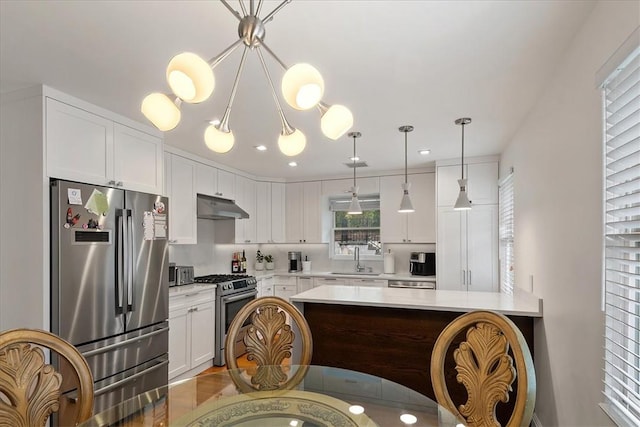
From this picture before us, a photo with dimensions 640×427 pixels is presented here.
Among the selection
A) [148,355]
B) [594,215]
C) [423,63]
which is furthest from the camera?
[148,355]

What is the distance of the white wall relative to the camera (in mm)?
1539

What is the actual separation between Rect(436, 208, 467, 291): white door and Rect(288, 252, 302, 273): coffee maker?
230cm

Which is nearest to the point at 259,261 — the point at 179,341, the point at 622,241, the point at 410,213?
the point at 179,341

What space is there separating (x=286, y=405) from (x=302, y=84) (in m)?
1.32

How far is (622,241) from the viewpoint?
4.50 ft

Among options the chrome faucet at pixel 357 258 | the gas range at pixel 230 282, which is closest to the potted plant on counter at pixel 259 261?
the gas range at pixel 230 282

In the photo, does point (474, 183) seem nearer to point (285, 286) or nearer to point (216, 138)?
point (285, 286)

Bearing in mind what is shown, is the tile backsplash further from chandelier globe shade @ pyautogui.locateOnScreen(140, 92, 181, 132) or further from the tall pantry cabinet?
chandelier globe shade @ pyautogui.locateOnScreen(140, 92, 181, 132)

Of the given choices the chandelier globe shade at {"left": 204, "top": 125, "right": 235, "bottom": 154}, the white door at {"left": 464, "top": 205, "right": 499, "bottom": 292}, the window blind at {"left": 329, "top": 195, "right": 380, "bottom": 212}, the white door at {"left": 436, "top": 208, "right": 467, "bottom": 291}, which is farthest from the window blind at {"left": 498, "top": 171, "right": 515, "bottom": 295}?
the chandelier globe shade at {"left": 204, "top": 125, "right": 235, "bottom": 154}

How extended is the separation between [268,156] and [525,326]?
3118 mm

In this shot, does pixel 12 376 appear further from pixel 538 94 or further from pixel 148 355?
pixel 538 94

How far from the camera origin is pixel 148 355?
9.90 ft

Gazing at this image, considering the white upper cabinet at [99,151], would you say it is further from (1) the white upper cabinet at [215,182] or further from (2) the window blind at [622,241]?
(2) the window blind at [622,241]

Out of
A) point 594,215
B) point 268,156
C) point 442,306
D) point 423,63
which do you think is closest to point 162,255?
point 268,156
